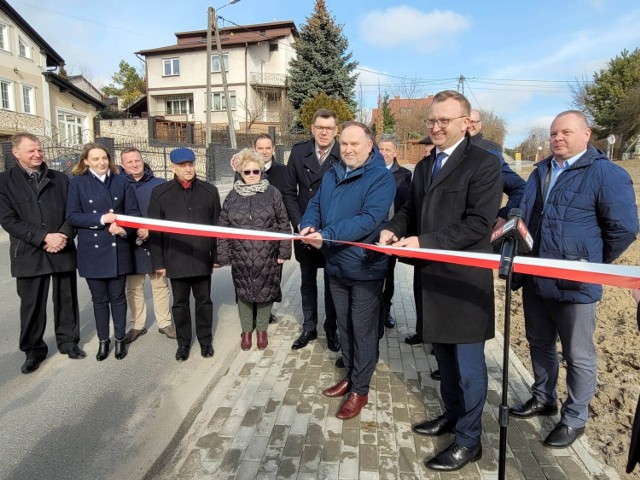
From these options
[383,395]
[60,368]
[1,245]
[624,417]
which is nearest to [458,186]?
[383,395]

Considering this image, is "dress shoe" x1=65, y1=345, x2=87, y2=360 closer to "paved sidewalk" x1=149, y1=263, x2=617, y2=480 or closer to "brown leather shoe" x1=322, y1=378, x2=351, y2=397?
"paved sidewalk" x1=149, y1=263, x2=617, y2=480

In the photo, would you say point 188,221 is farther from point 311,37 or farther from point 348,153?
point 311,37

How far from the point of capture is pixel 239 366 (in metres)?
4.46

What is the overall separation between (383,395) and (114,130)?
36.5 meters

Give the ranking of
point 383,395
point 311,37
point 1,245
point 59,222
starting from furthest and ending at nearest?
1. point 311,37
2. point 1,245
3. point 59,222
4. point 383,395

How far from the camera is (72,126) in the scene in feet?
113

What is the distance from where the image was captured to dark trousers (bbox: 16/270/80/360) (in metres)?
4.34

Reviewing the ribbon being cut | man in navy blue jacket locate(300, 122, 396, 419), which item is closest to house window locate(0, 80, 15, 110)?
man in navy blue jacket locate(300, 122, 396, 419)

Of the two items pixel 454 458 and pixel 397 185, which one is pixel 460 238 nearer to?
pixel 454 458

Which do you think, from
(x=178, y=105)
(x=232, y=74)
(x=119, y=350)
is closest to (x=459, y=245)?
(x=119, y=350)

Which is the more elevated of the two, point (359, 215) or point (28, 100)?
point (28, 100)

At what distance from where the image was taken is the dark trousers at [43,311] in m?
4.34

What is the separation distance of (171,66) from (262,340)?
152ft

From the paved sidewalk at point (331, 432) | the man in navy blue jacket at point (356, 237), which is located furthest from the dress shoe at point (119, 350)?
the man in navy blue jacket at point (356, 237)
